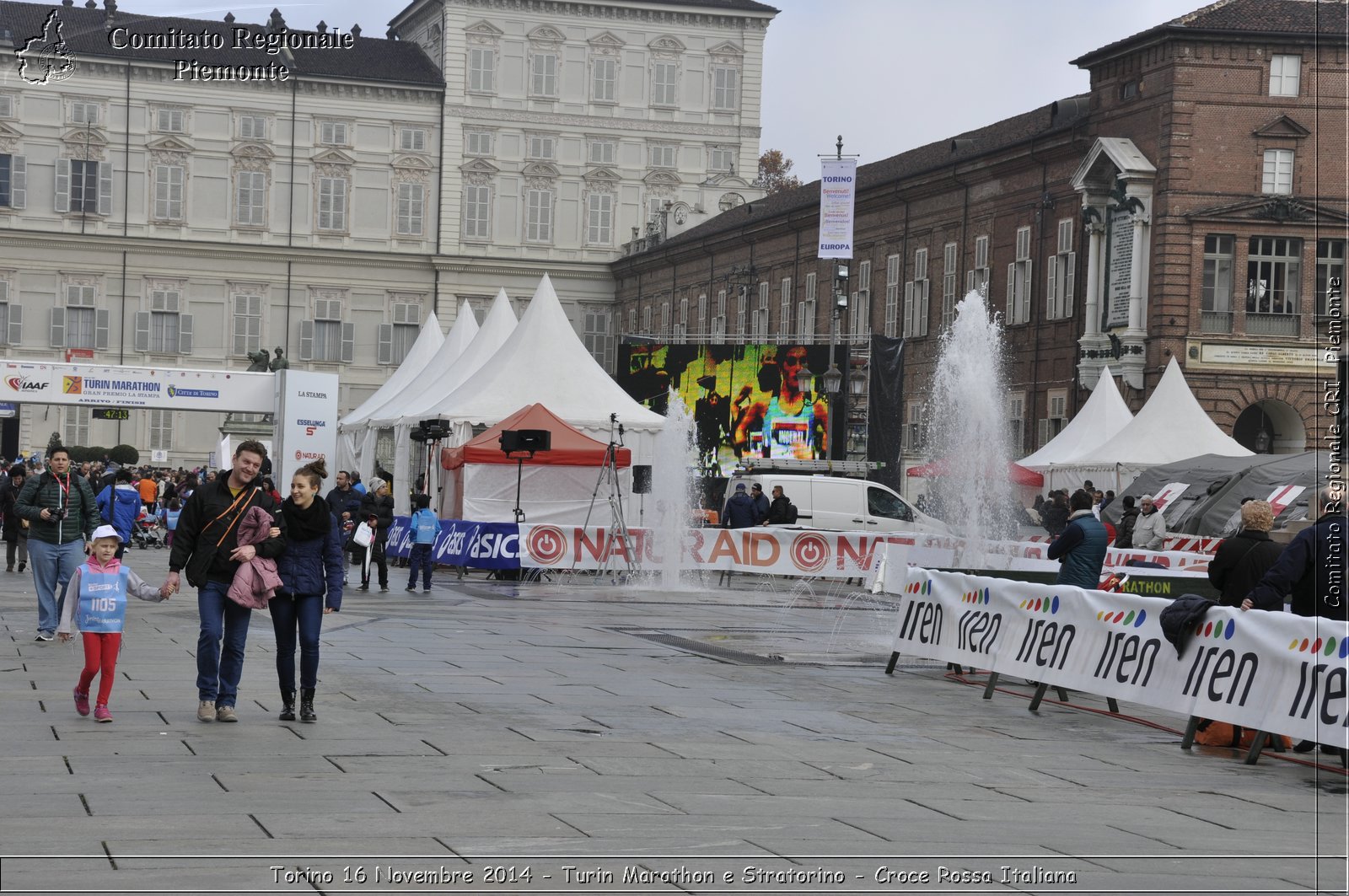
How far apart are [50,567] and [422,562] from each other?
417 inches

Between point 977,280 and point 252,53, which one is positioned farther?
point 252,53

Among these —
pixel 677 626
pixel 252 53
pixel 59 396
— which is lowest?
pixel 677 626

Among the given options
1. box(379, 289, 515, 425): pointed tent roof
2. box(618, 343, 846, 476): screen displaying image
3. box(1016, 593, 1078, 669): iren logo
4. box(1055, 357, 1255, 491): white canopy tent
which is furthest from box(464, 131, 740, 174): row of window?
box(1016, 593, 1078, 669): iren logo

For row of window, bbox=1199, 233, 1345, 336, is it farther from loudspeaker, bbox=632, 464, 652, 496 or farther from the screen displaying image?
loudspeaker, bbox=632, 464, 652, 496

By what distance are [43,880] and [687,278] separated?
70.1 metres

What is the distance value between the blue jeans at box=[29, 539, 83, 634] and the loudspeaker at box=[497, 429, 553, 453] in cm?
1520

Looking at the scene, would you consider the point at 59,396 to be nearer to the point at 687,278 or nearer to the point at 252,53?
the point at 687,278

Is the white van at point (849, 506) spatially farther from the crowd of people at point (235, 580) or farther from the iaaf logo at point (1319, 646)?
the iaaf logo at point (1319, 646)

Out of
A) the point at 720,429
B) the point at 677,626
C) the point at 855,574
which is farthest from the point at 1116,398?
the point at 677,626

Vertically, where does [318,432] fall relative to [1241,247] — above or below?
below

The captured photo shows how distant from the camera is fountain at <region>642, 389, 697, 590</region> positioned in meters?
31.2

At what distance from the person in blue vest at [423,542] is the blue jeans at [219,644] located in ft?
49.4

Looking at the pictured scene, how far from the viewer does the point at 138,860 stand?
24.5 ft

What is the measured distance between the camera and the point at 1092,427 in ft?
136
